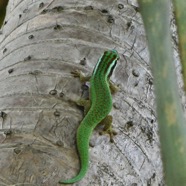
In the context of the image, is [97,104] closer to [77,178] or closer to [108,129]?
[108,129]

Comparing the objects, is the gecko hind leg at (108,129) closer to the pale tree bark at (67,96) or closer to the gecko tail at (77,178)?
the pale tree bark at (67,96)

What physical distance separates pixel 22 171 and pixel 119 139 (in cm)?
41

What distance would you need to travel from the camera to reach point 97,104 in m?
2.51

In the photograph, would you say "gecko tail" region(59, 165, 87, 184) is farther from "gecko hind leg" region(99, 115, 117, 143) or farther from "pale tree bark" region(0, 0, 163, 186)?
"gecko hind leg" region(99, 115, 117, 143)

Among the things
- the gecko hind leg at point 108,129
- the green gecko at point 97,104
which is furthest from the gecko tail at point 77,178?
the gecko hind leg at point 108,129

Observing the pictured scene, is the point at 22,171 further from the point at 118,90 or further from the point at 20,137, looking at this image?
the point at 118,90

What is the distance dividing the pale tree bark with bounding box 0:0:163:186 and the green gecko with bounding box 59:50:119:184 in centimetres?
3

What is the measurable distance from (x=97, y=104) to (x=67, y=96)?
40cm

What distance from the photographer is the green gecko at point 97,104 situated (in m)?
1.87

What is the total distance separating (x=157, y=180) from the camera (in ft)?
6.89

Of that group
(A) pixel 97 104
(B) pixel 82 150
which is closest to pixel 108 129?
(B) pixel 82 150

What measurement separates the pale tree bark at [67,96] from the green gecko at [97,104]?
31mm

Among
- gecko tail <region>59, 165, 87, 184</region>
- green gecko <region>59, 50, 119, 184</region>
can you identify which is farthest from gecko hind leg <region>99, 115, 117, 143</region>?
gecko tail <region>59, 165, 87, 184</region>

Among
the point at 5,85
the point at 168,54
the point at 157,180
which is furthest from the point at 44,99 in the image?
the point at 168,54
